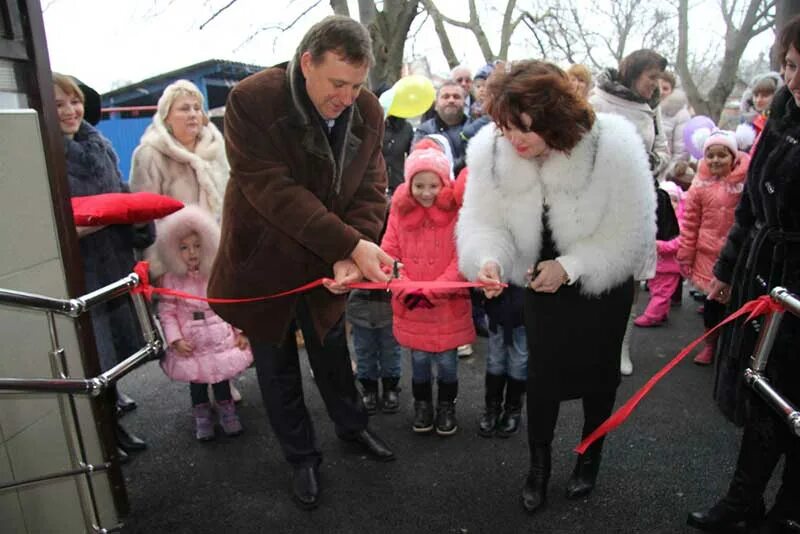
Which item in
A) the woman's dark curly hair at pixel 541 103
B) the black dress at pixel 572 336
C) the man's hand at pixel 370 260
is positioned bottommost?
the black dress at pixel 572 336

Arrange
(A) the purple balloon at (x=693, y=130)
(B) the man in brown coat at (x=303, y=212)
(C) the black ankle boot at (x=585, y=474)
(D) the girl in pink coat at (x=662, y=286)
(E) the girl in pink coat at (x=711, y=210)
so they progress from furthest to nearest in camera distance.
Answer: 1. (A) the purple balloon at (x=693, y=130)
2. (D) the girl in pink coat at (x=662, y=286)
3. (E) the girl in pink coat at (x=711, y=210)
4. (C) the black ankle boot at (x=585, y=474)
5. (B) the man in brown coat at (x=303, y=212)

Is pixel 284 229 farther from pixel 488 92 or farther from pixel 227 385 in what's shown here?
pixel 227 385

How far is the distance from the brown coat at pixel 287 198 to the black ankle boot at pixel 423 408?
3.08 ft

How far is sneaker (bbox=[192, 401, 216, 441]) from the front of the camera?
140 inches

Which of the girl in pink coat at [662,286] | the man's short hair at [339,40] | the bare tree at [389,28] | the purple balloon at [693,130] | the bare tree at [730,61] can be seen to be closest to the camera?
the man's short hair at [339,40]

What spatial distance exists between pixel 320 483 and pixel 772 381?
6.76 ft

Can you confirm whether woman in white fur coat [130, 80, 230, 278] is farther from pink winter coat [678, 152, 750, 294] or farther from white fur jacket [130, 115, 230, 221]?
pink winter coat [678, 152, 750, 294]

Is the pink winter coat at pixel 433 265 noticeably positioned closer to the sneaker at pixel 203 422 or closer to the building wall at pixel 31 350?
the sneaker at pixel 203 422

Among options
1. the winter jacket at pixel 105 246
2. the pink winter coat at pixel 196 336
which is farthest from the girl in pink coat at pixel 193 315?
the winter jacket at pixel 105 246

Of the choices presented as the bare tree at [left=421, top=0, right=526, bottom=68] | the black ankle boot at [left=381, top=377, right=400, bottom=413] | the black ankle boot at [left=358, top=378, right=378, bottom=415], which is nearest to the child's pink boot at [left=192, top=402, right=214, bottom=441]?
the black ankle boot at [left=358, top=378, right=378, bottom=415]

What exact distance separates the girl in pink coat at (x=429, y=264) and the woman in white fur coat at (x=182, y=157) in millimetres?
1340

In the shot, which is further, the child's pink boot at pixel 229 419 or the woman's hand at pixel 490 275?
the child's pink boot at pixel 229 419

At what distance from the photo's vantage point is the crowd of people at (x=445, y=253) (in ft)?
7.58

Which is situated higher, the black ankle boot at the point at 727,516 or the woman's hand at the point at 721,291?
the woman's hand at the point at 721,291
